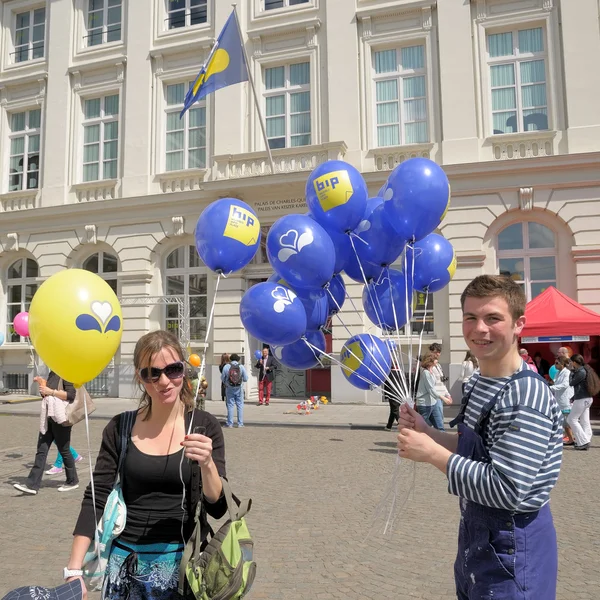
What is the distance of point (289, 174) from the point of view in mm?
15586

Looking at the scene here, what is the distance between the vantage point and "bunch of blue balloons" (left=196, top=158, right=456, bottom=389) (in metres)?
4.20

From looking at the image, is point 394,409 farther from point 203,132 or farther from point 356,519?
point 203,132

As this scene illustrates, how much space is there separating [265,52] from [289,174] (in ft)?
15.6

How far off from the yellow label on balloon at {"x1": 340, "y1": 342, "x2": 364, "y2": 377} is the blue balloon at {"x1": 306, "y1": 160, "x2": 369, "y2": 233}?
99cm

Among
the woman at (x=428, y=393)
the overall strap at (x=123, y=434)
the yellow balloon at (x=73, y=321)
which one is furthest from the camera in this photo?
the woman at (x=428, y=393)

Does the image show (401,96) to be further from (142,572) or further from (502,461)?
(142,572)

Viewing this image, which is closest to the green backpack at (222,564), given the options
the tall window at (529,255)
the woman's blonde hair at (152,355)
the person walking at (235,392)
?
the woman's blonde hair at (152,355)

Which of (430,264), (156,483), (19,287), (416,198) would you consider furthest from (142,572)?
(19,287)

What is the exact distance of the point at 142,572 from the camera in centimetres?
213

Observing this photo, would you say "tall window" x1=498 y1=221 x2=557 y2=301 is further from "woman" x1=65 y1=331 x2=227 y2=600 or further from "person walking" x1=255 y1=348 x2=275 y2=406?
"woman" x1=65 y1=331 x2=227 y2=600

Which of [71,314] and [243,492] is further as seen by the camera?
[243,492]

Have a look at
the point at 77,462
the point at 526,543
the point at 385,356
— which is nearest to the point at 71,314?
the point at 526,543

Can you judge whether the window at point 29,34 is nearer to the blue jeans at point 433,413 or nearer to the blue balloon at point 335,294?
the blue jeans at point 433,413

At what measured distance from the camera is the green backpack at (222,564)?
6.45ft
